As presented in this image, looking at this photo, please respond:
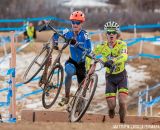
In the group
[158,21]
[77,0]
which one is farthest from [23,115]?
[77,0]

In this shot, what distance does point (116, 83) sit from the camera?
10.6 metres

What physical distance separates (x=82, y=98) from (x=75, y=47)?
1.01 m

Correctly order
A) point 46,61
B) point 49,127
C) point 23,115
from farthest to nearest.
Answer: point 23,115 < point 46,61 < point 49,127

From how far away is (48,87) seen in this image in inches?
440

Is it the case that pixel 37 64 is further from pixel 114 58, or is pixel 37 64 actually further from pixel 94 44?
pixel 94 44

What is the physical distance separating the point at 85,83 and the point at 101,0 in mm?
70781

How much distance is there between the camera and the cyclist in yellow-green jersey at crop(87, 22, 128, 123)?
10219 millimetres

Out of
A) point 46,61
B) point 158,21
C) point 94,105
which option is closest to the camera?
point 46,61

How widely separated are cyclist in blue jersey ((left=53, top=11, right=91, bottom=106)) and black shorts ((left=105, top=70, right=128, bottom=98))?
0.65 meters

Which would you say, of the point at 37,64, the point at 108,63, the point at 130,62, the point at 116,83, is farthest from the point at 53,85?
the point at 130,62

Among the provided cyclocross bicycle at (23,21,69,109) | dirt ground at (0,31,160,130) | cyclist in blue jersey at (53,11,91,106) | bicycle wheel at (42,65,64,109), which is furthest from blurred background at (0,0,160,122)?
cyclist in blue jersey at (53,11,91,106)

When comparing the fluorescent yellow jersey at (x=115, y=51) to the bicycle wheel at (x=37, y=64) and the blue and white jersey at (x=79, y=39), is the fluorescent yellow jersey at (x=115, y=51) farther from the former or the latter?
the bicycle wheel at (x=37, y=64)

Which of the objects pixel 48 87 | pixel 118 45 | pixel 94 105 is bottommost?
pixel 94 105

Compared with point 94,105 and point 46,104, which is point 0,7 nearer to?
point 94,105
